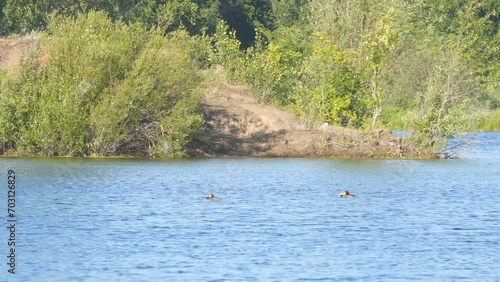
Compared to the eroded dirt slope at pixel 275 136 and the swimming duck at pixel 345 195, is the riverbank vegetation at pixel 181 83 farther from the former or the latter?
the swimming duck at pixel 345 195

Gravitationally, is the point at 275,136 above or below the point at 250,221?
above

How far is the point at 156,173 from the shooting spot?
44.4m

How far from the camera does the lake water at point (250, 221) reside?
2384 cm

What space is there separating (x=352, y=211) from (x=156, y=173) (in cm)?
1236

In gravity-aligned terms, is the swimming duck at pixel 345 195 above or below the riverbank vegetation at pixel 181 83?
below

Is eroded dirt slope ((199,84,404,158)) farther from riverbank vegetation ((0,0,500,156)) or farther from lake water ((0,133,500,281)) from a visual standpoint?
lake water ((0,133,500,281))

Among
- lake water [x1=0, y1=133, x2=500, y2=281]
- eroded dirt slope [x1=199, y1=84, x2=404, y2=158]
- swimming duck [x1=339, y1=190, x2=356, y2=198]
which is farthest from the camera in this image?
eroded dirt slope [x1=199, y1=84, x2=404, y2=158]

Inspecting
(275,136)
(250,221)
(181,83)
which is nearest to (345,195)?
(250,221)

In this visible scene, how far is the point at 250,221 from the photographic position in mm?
31453

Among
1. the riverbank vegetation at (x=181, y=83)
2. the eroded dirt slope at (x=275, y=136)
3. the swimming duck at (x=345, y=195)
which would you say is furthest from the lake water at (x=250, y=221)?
the eroded dirt slope at (x=275, y=136)

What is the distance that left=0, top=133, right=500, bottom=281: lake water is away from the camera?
2384 centimetres

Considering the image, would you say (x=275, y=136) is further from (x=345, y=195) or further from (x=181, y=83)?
(x=345, y=195)

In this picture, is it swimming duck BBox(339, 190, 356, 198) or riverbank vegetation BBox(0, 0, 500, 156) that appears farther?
riverbank vegetation BBox(0, 0, 500, 156)

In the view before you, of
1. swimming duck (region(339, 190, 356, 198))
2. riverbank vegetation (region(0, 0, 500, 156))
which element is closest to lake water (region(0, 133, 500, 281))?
swimming duck (region(339, 190, 356, 198))
